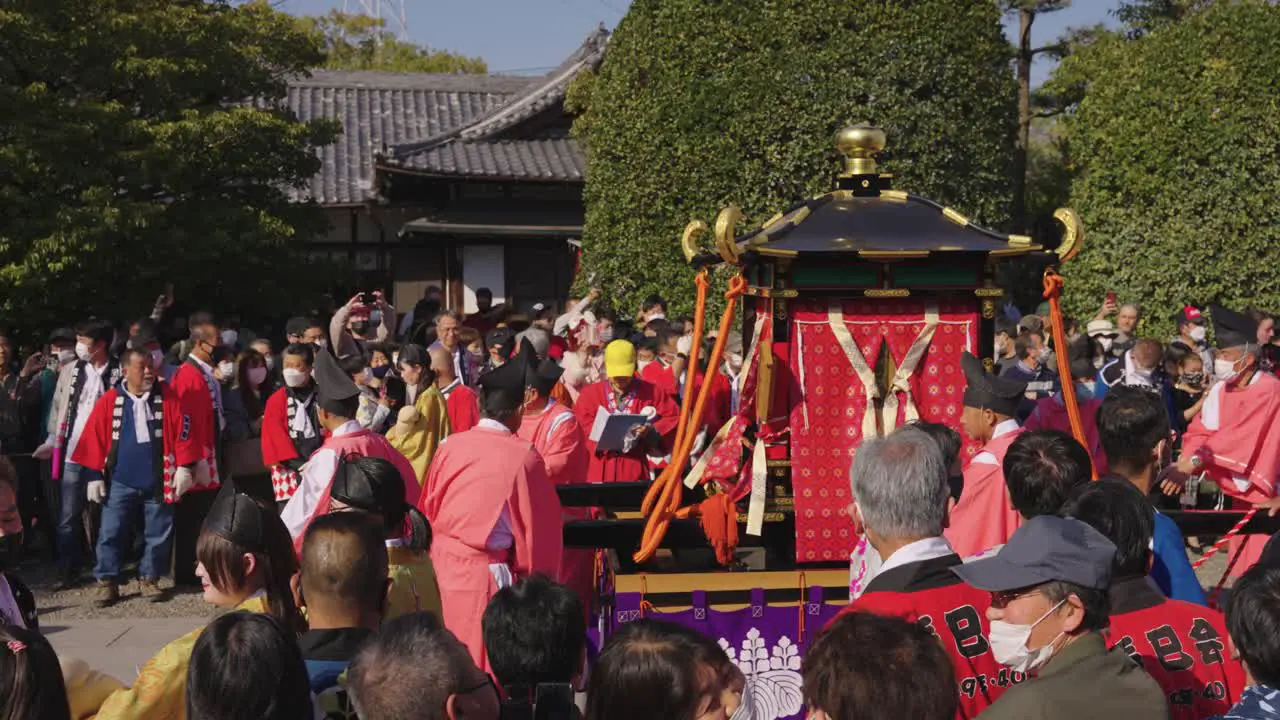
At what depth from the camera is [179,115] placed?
13.6m

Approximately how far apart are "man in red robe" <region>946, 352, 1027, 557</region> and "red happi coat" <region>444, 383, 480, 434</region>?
4017 mm

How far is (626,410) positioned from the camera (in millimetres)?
8195

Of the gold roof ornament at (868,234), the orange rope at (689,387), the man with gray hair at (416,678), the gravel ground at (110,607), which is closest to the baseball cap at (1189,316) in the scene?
the gold roof ornament at (868,234)

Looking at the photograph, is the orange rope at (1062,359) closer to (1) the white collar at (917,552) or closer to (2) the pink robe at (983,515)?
(2) the pink robe at (983,515)

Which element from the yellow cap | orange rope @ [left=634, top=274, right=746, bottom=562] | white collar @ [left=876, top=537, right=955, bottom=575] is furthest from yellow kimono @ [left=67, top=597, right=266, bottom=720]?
the yellow cap

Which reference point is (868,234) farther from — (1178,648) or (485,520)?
(1178,648)

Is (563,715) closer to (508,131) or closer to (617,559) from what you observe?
(617,559)

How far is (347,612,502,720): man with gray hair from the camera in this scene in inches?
105

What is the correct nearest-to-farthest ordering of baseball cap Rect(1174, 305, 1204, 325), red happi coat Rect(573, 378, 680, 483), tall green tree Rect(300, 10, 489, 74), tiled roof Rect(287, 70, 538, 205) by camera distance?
1. red happi coat Rect(573, 378, 680, 483)
2. baseball cap Rect(1174, 305, 1204, 325)
3. tiled roof Rect(287, 70, 538, 205)
4. tall green tree Rect(300, 10, 489, 74)

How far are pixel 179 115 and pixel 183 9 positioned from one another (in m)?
1.09

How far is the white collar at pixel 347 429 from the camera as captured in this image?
5.57m

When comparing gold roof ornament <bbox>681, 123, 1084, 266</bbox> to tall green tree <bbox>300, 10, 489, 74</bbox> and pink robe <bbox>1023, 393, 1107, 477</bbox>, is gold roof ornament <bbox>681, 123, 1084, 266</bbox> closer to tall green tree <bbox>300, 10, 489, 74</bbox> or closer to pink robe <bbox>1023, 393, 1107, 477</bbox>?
pink robe <bbox>1023, 393, 1107, 477</bbox>

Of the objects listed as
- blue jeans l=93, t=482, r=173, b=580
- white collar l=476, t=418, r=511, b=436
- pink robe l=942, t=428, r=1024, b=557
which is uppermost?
white collar l=476, t=418, r=511, b=436

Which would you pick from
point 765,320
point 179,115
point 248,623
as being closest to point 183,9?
point 179,115
